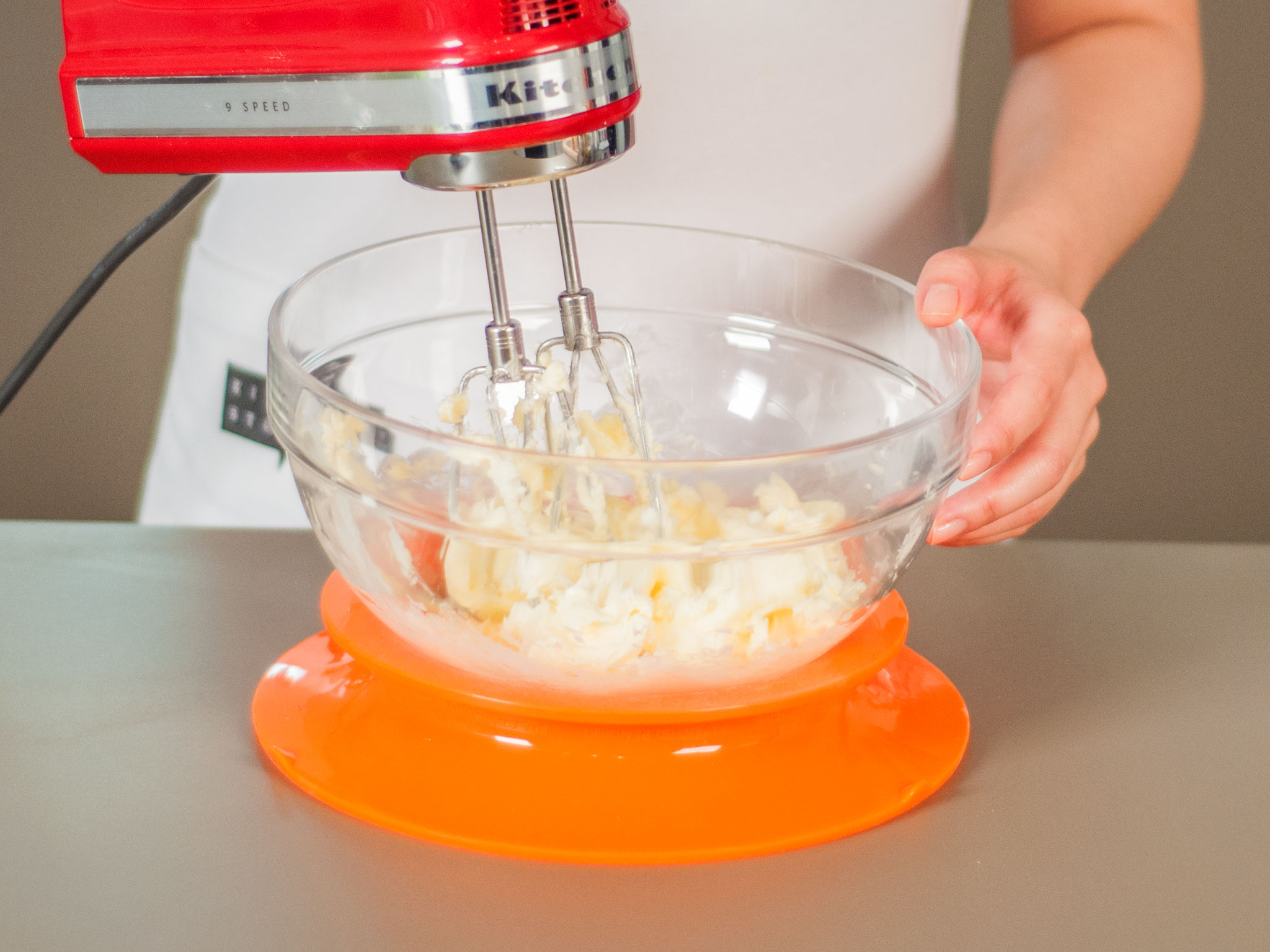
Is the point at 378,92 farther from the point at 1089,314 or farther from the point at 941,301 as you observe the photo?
the point at 1089,314

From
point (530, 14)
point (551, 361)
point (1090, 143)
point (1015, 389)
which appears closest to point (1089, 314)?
point (1090, 143)

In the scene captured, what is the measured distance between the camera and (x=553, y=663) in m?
0.49

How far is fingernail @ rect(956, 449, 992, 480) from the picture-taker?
55 cm

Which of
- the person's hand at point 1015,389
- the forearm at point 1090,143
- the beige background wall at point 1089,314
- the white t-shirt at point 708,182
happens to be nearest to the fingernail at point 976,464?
the person's hand at point 1015,389

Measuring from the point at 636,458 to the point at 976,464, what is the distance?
6.2 inches

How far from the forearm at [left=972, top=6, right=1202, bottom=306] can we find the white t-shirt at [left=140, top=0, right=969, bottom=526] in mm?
68

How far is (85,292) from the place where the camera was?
0.67 meters

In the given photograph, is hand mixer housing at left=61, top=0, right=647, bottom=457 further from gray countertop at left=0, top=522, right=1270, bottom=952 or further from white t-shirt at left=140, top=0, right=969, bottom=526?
white t-shirt at left=140, top=0, right=969, bottom=526

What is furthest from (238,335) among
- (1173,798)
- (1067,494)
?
(1067,494)

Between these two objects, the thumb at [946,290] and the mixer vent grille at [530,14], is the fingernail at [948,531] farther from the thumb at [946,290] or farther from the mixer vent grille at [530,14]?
the mixer vent grille at [530,14]

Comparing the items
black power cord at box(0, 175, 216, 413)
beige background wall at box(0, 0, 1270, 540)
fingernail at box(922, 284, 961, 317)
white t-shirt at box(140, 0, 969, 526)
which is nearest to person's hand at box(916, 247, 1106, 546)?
fingernail at box(922, 284, 961, 317)

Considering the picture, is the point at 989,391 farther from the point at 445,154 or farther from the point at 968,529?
the point at 445,154

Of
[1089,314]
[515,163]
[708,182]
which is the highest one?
[515,163]

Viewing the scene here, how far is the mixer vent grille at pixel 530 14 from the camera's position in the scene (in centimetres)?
42
